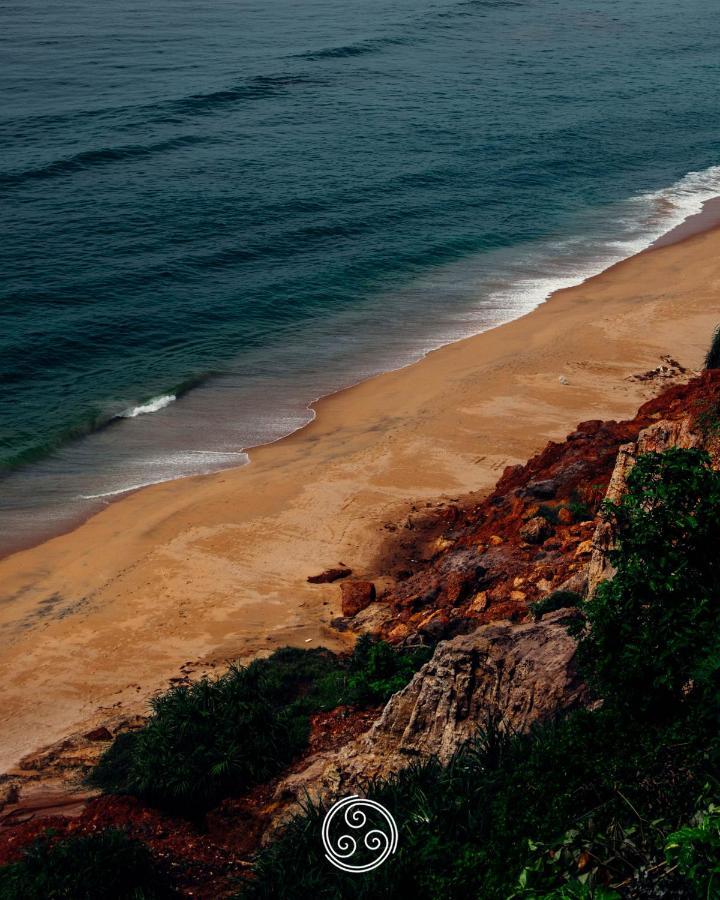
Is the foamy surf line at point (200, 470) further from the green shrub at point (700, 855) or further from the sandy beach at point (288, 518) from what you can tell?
the green shrub at point (700, 855)

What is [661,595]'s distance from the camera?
394 inches

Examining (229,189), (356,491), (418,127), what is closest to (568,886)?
(356,491)

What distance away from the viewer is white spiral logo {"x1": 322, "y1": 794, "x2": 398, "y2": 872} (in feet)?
31.1

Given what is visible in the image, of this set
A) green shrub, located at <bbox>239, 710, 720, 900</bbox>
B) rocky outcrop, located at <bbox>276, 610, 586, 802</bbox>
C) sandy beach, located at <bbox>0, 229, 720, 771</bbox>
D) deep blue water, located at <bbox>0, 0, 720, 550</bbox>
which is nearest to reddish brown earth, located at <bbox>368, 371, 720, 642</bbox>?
sandy beach, located at <bbox>0, 229, 720, 771</bbox>

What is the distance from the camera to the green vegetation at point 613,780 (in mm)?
7383

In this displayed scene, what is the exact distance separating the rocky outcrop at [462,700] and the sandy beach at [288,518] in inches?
179

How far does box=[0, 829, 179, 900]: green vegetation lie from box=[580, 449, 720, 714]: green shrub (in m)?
5.66

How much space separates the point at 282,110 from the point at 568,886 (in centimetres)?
6095

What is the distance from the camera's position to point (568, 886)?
6.91 meters

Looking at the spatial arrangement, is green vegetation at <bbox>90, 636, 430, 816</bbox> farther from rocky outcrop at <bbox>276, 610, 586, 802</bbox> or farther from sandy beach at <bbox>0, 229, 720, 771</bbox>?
sandy beach at <bbox>0, 229, 720, 771</bbox>

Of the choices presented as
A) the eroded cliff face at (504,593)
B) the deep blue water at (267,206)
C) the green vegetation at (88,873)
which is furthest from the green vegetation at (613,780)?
the deep blue water at (267,206)

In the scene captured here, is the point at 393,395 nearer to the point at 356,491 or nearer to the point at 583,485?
the point at 356,491

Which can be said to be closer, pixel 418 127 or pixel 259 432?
pixel 259 432

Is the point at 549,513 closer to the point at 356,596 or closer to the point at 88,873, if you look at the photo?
the point at 356,596
